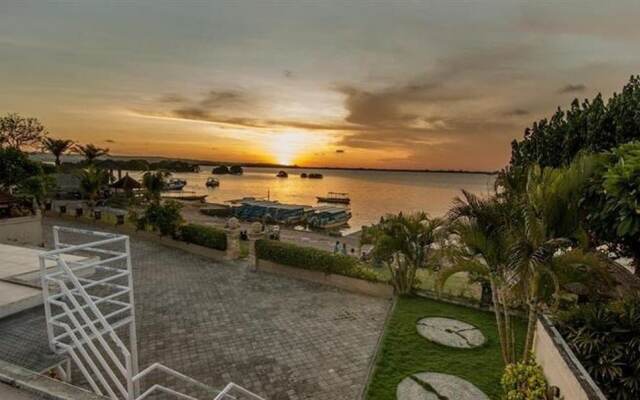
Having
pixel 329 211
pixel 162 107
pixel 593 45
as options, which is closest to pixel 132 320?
pixel 593 45

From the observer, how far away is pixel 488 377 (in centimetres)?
599

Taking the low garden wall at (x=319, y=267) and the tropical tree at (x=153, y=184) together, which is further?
the tropical tree at (x=153, y=184)

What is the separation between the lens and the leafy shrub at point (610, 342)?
4488mm

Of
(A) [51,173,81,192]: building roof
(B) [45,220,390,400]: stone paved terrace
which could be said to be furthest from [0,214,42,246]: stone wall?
(A) [51,173,81,192]: building roof

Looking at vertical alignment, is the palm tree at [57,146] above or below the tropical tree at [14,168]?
above

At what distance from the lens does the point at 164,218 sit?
13758 mm

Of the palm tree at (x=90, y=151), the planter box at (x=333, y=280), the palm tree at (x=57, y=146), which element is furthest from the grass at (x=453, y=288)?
the palm tree at (x=57, y=146)

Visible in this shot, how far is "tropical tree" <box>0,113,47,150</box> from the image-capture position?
92.0 ft

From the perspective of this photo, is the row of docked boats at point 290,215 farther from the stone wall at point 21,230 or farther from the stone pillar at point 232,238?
the stone pillar at point 232,238

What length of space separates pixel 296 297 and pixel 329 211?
31.8m

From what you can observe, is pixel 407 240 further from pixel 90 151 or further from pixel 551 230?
pixel 90 151

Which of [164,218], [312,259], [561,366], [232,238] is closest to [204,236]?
[232,238]

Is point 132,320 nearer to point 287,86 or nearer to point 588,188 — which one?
point 588,188

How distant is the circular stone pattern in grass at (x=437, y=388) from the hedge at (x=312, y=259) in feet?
13.9
